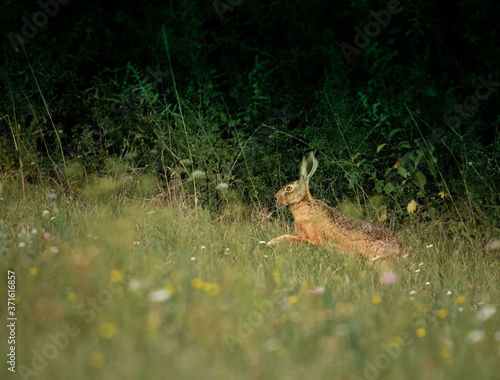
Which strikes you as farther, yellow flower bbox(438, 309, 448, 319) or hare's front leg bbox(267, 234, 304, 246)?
hare's front leg bbox(267, 234, 304, 246)

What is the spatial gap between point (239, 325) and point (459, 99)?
4938mm

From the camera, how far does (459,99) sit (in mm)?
7039

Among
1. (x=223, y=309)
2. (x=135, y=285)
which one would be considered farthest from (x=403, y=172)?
(x=135, y=285)

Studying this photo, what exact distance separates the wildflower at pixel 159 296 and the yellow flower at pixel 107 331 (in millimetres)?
282

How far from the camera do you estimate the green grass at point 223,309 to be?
2.88 meters

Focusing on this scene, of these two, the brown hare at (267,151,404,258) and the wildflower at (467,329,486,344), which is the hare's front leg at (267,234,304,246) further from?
the wildflower at (467,329,486,344)

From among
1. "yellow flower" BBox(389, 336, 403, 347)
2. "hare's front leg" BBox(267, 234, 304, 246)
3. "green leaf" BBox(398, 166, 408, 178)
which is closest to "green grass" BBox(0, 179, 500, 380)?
"yellow flower" BBox(389, 336, 403, 347)

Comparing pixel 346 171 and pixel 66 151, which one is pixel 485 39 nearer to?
pixel 346 171

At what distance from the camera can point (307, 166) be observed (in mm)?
6094

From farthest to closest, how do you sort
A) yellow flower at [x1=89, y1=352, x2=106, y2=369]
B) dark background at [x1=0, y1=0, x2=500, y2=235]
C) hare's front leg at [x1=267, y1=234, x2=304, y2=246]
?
dark background at [x1=0, y1=0, x2=500, y2=235] < hare's front leg at [x1=267, y1=234, x2=304, y2=246] < yellow flower at [x1=89, y1=352, x2=106, y2=369]

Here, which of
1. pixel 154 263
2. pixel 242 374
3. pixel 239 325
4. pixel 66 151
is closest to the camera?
pixel 242 374

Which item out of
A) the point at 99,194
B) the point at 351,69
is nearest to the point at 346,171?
the point at 351,69

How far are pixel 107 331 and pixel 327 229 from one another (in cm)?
310

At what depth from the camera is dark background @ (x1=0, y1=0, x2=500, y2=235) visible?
679 cm
